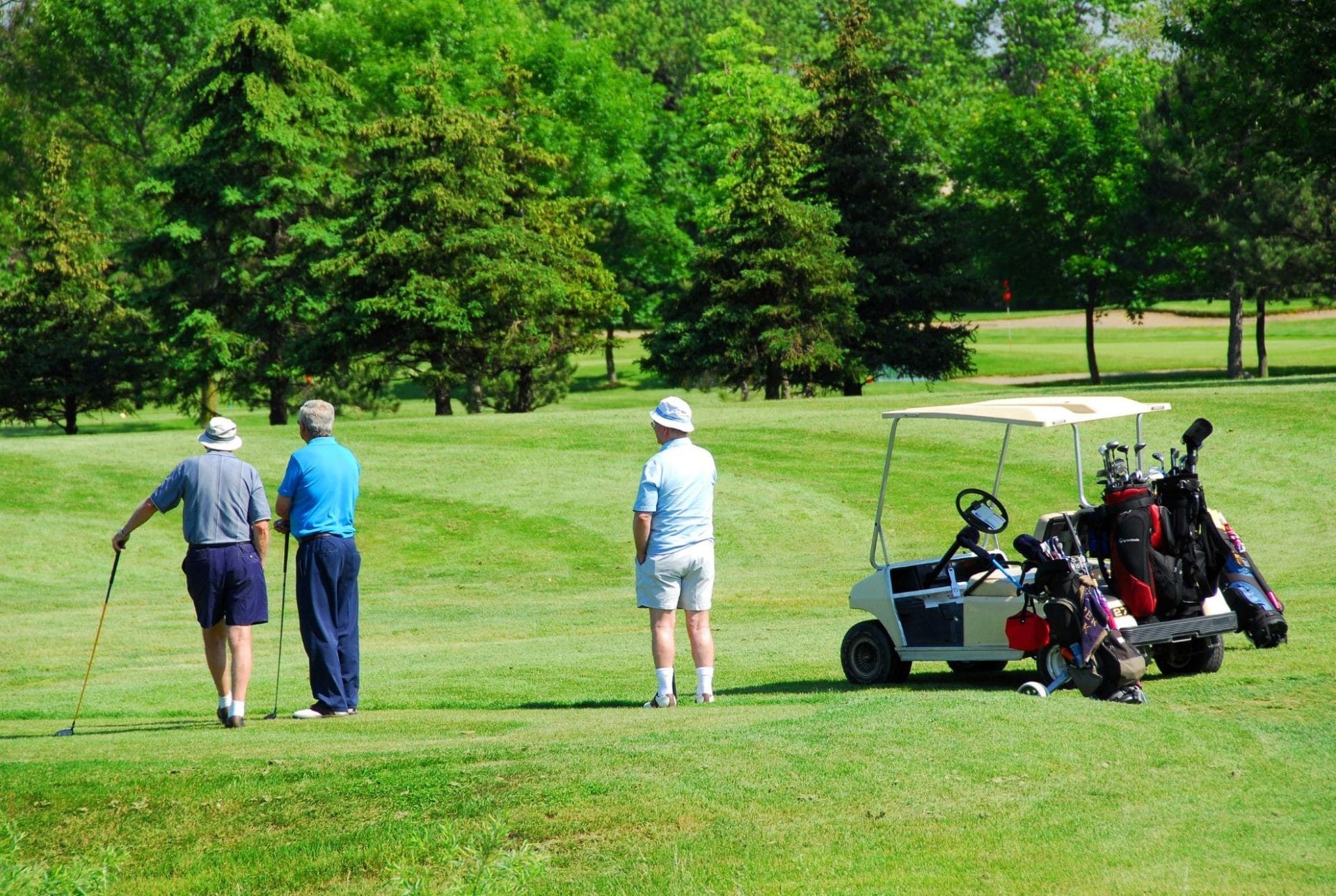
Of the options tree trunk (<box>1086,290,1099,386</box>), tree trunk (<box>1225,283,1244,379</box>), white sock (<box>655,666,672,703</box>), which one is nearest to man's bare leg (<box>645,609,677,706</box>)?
white sock (<box>655,666,672,703</box>)

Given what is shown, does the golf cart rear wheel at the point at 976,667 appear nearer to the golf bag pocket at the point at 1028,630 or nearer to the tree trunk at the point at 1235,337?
the golf bag pocket at the point at 1028,630

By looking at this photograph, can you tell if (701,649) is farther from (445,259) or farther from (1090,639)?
(445,259)

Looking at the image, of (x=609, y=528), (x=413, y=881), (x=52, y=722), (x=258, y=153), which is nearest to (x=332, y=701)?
(x=52, y=722)

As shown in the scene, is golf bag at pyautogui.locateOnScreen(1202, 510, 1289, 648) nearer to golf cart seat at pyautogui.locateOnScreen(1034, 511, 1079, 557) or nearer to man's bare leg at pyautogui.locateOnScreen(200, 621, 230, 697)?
golf cart seat at pyautogui.locateOnScreen(1034, 511, 1079, 557)

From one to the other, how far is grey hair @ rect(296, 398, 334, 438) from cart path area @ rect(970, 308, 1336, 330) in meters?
66.4

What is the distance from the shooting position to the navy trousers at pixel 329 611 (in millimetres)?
9734

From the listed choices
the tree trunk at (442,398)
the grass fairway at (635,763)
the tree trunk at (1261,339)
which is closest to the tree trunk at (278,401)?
the tree trunk at (442,398)

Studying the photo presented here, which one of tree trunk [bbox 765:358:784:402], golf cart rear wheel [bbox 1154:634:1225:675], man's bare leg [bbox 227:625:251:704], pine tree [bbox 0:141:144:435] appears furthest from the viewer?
pine tree [bbox 0:141:144:435]

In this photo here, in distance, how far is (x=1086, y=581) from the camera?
31.5ft

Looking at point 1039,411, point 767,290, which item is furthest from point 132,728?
point 767,290

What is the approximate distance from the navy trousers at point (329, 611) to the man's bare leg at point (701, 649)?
2.26 m

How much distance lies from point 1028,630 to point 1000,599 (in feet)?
2.09

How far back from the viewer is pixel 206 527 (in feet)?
31.6

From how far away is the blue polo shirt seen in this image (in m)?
9.73
